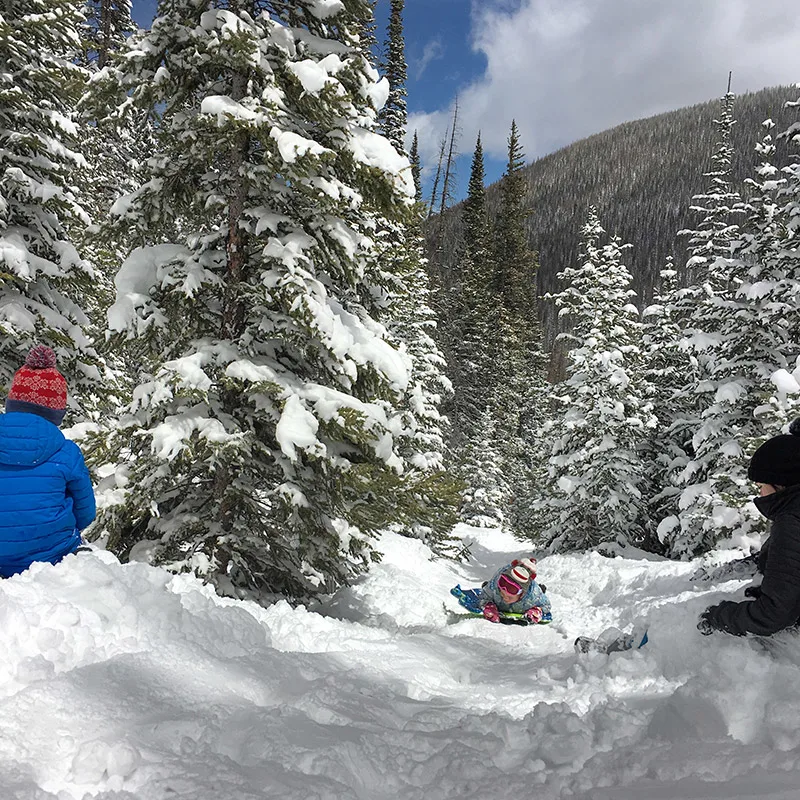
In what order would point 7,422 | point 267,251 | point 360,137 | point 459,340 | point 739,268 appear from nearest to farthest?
point 7,422 → point 267,251 → point 360,137 → point 739,268 → point 459,340

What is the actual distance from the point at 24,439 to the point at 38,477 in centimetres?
31

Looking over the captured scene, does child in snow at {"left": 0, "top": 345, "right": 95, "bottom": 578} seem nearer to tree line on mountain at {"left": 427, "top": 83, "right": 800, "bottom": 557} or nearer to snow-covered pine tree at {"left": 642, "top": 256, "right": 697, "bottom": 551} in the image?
tree line on mountain at {"left": 427, "top": 83, "right": 800, "bottom": 557}

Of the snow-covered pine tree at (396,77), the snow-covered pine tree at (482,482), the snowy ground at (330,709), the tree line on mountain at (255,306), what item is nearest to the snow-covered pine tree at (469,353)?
the snow-covered pine tree at (482,482)

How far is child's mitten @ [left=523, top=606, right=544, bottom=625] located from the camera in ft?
28.7

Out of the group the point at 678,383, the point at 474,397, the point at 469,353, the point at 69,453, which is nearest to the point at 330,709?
the point at 69,453

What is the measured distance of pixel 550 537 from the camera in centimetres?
1786

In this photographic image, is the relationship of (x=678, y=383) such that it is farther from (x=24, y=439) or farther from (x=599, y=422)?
(x=24, y=439)

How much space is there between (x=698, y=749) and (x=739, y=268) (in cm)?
1364

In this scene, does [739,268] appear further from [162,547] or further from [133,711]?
[133,711]

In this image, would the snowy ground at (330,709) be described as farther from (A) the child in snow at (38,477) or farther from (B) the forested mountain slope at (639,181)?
(B) the forested mountain slope at (639,181)

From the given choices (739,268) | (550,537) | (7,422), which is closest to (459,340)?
(550,537)

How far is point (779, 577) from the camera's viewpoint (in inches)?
131

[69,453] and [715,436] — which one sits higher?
[715,436]

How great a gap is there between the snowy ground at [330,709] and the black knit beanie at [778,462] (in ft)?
3.29
